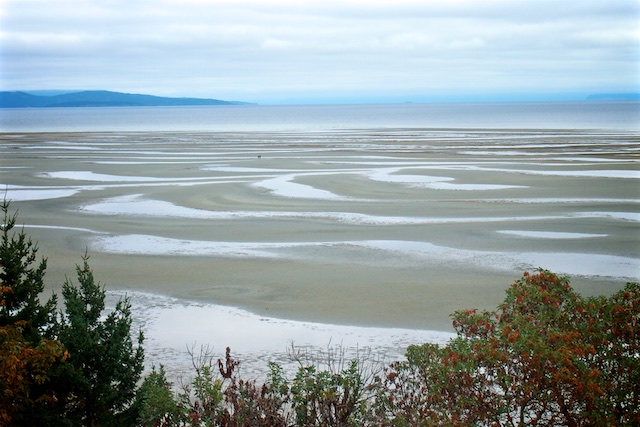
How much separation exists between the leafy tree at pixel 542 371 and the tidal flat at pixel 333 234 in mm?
5440

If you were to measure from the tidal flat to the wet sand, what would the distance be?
71 millimetres

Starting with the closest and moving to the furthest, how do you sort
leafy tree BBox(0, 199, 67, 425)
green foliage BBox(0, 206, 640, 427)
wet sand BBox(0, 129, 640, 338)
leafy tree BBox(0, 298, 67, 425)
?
1. green foliage BBox(0, 206, 640, 427)
2. leafy tree BBox(0, 298, 67, 425)
3. leafy tree BBox(0, 199, 67, 425)
4. wet sand BBox(0, 129, 640, 338)

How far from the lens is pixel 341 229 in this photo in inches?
882

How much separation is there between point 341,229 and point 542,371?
16.4 metres

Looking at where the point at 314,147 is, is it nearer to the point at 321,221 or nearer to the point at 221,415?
the point at 321,221

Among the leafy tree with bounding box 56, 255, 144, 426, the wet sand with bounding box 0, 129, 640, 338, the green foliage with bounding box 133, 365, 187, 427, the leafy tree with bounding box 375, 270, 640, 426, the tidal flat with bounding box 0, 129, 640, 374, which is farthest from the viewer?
the wet sand with bounding box 0, 129, 640, 338

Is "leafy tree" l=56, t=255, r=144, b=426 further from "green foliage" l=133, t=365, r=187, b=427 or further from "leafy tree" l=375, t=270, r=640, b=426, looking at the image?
"leafy tree" l=375, t=270, r=640, b=426

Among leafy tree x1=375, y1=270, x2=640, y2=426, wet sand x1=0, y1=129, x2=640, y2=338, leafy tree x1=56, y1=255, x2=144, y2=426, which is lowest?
leafy tree x1=56, y1=255, x2=144, y2=426

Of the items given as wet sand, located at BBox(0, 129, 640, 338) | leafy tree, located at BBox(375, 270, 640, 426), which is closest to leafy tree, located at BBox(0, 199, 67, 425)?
leafy tree, located at BBox(375, 270, 640, 426)

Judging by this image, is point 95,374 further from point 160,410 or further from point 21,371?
point 160,410

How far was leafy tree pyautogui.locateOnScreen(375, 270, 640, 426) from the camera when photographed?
19.8 feet

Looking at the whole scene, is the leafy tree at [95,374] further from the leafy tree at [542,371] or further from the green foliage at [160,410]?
the leafy tree at [542,371]

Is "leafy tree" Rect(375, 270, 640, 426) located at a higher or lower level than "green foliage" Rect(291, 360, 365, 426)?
higher

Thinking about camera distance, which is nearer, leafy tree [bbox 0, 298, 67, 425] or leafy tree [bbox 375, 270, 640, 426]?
leafy tree [bbox 375, 270, 640, 426]
